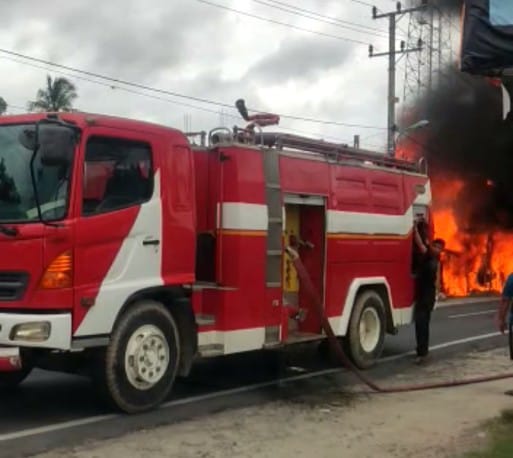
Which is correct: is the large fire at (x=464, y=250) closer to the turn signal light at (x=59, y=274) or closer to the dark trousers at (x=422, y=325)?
the dark trousers at (x=422, y=325)

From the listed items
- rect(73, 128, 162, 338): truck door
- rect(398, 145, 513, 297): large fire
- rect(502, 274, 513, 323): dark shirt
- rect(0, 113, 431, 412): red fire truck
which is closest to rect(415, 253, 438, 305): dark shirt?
rect(0, 113, 431, 412): red fire truck

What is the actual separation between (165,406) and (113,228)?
6.05 ft

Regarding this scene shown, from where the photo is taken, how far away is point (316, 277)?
394 inches

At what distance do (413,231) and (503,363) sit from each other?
2147 mm

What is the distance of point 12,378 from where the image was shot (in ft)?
28.0

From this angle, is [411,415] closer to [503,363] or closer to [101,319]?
[101,319]

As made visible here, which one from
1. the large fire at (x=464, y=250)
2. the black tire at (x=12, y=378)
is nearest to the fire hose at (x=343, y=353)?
the black tire at (x=12, y=378)

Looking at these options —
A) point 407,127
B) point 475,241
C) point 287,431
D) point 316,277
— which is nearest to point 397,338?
point 316,277

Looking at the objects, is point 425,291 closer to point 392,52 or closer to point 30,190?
point 30,190

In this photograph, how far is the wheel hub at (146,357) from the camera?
25.0 ft

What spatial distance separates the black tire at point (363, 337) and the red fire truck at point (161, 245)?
0.03 m

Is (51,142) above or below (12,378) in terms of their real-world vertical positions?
above

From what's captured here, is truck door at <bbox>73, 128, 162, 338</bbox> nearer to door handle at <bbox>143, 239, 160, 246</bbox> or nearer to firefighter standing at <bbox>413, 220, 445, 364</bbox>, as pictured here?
door handle at <bbox>143, 239, 160, 246</bbox>

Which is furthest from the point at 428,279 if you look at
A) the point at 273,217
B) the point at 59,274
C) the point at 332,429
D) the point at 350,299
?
the point at 59,274
